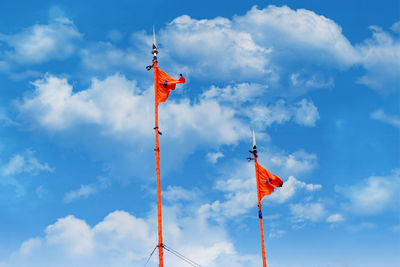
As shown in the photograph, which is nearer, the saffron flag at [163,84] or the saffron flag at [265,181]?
the saffron flag at [163,84]

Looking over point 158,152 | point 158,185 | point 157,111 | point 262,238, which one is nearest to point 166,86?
point 157,111

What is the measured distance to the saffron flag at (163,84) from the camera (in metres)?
52.3

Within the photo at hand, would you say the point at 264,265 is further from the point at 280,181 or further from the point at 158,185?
the point at 158,185

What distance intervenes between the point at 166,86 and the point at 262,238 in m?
21.7

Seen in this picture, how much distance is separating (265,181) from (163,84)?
711 inches

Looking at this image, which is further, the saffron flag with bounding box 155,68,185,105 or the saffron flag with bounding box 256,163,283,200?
the saffron flag with bounding box 256,163,283,200

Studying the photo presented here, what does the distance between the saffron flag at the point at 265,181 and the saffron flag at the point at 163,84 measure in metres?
15.0

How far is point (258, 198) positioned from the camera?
2188 inches

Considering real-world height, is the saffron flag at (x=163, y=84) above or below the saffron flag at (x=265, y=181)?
above

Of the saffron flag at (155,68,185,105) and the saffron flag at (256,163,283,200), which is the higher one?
the saffron flag at (155,68,185,105)

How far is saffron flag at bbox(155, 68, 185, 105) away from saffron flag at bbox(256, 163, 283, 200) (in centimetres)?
1496

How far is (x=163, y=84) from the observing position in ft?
172

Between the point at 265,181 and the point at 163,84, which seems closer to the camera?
the point at 163,84

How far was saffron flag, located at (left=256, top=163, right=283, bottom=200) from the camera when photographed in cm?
5641
